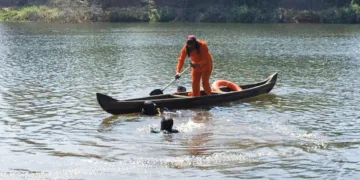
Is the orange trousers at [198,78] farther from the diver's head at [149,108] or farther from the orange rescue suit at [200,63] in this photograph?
the diver's head at [149,108]

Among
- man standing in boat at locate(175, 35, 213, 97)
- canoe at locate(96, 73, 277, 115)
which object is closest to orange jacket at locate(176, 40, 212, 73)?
man standing in boat at locate(175, 35, 213, 97)

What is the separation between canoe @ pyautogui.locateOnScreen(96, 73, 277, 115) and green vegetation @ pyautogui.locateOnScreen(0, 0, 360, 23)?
183 feet

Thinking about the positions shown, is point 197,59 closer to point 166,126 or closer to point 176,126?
point 176,126

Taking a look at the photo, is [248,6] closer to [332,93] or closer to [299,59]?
[299,59]

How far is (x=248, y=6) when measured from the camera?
78750mm

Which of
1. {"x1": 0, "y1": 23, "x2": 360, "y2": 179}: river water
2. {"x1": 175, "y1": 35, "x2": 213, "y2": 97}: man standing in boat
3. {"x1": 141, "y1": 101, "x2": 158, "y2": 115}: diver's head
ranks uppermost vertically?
{"x1": 175, "y1": 35, "x2": 213, "y2": 97}: man standing in boat

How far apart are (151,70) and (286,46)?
54.3 feet

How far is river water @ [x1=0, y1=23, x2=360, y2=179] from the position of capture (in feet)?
37.7

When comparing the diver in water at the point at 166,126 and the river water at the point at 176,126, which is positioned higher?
the diver in water at the point at 166,126

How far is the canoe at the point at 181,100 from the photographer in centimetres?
1630

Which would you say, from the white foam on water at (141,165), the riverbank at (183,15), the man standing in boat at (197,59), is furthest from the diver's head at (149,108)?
the riverbank at (183,15)

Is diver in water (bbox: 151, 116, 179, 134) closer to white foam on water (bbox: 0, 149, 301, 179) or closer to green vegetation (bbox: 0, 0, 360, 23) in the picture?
white foam on water (bbox: 0, 149, 301, 179)

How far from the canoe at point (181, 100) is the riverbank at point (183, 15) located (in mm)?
55515

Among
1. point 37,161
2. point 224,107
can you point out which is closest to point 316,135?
point 224,107
